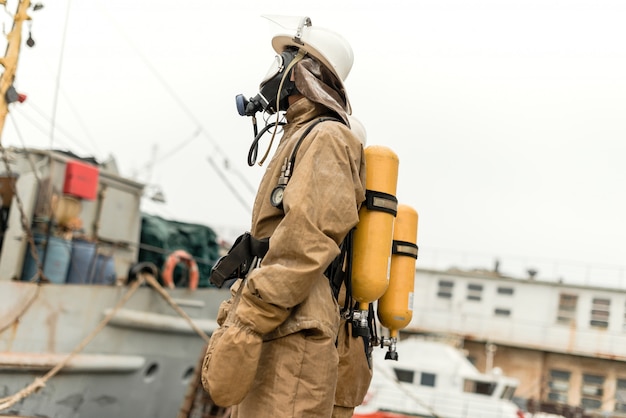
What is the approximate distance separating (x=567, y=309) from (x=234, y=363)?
95.6ft

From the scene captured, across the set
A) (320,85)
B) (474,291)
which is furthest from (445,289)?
(320,85)

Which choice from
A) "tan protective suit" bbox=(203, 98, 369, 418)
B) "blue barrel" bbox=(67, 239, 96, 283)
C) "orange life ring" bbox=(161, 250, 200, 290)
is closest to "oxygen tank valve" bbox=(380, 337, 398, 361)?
"tan protective suit" bbox=(203, 98, 369, 418)

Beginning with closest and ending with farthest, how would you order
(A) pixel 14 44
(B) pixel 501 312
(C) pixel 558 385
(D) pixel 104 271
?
(A) pixel 14 44, (D) pixel 104 271, (C) pixel 558 385, (B) pixel 501 312

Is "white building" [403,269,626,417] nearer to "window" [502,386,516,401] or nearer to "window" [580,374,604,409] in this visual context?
"window" [580,374,604,409]

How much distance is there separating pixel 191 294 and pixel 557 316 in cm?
2223

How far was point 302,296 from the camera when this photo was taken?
2.35 m

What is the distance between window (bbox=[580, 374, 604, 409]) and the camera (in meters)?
27.1

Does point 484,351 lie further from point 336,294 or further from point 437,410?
point 336,294

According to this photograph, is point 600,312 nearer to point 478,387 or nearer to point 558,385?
point 558,385

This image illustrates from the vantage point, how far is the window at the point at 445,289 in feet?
101

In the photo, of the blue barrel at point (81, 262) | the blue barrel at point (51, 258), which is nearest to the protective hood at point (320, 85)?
the blue barrel at point (51, 258)

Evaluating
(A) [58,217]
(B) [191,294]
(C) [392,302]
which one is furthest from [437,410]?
(C) [392,302]

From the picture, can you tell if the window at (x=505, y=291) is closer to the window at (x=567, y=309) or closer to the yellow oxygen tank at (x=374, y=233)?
the window at (x=567, y=309)

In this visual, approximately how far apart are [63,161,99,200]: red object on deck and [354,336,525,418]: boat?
638 centimetres
